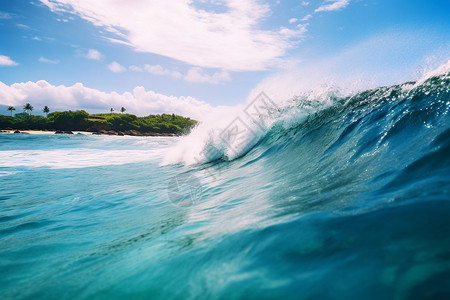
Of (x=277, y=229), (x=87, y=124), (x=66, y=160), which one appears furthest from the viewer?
(x=87, y=124)

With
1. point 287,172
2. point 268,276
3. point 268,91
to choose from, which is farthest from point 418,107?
point 268,91

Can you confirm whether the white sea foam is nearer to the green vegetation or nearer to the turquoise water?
the turquoise water

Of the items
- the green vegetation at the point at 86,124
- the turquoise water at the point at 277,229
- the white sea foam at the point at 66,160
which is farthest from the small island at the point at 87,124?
the turquoise water at the point at 277,229

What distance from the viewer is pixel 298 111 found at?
8.29 m

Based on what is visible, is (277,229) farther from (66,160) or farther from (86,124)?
(86,124)

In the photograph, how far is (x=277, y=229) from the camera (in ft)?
6.63

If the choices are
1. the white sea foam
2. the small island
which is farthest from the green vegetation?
the white sea foam

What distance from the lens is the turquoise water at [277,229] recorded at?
54.3 inches

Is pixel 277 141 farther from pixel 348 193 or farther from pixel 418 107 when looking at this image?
pixel 348 193

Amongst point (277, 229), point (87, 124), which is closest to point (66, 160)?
point (277, 229)

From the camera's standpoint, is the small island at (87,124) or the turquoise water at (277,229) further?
the small island at (87,124)

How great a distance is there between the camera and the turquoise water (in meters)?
1.38

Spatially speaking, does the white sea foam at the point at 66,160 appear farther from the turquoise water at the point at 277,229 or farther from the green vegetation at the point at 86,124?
the green vegetation at the point at 86,124

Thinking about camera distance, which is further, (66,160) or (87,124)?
(87,124)
